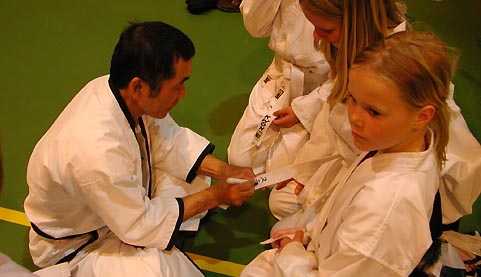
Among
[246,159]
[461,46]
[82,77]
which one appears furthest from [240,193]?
[461,46]

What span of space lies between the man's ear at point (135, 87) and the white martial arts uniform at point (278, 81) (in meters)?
0.93

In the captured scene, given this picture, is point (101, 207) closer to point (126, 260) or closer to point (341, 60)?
point (126, 260)

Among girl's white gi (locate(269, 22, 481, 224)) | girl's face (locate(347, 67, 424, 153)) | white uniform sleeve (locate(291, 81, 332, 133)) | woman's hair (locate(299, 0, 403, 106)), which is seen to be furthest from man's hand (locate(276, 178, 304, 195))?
girl's face (locate(347, 67, 424, 153))

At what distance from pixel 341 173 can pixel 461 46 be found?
210 cm

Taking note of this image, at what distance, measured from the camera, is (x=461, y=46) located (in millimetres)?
3727


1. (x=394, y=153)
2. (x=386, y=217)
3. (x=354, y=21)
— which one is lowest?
(x=386, y=217)

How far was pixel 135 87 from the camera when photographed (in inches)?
76.4

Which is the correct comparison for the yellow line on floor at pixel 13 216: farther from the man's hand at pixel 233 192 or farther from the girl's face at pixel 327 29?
the girl's face at pixel 327 29

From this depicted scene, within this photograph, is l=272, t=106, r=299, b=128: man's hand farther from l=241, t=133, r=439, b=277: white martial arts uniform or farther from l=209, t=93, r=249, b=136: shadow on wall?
l=241, t=133, r=439, b=277: white martial arts uniform

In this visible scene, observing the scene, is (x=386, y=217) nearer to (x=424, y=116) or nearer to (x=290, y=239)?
(x=424, y=116)

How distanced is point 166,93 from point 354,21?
76 cm

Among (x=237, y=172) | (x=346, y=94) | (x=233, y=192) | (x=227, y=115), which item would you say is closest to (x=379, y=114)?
→ (x=346, y=94)

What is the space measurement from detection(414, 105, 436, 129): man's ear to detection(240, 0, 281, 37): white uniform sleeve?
1.29m

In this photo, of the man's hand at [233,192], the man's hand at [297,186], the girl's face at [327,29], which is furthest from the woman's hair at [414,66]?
the man's hand at [297,186]
